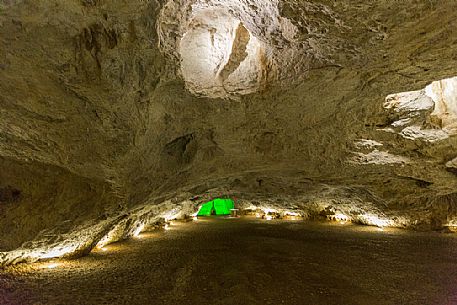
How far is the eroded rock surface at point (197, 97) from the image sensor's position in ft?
11.6

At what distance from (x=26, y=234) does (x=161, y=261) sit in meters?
2.67

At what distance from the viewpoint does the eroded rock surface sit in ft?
11.6

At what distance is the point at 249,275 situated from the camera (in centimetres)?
480

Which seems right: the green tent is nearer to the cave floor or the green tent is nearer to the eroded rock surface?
the eroded rock surface

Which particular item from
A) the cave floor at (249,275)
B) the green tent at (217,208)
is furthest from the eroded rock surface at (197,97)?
the green tent at (217,208)

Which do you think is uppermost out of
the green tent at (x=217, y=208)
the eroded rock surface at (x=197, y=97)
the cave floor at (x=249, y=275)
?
the eroded rock surface at (x=197, y=97)

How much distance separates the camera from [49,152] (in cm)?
467

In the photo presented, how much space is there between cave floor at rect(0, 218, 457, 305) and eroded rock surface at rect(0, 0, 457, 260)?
123 cm

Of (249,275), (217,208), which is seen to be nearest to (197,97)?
(249,275)

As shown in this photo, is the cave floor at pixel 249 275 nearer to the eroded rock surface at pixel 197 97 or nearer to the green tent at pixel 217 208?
the eroded rock surface at pixel 197 97

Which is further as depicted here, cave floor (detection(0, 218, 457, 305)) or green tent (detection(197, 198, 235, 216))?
green tent (detection(197, 198, 235, 216))

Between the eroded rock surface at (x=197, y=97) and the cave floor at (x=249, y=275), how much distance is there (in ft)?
4.02

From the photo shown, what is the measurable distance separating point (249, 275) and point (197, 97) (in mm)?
3496

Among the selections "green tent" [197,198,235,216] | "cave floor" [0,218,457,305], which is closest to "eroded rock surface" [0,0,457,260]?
"cave floor" [0,218,457,305]
